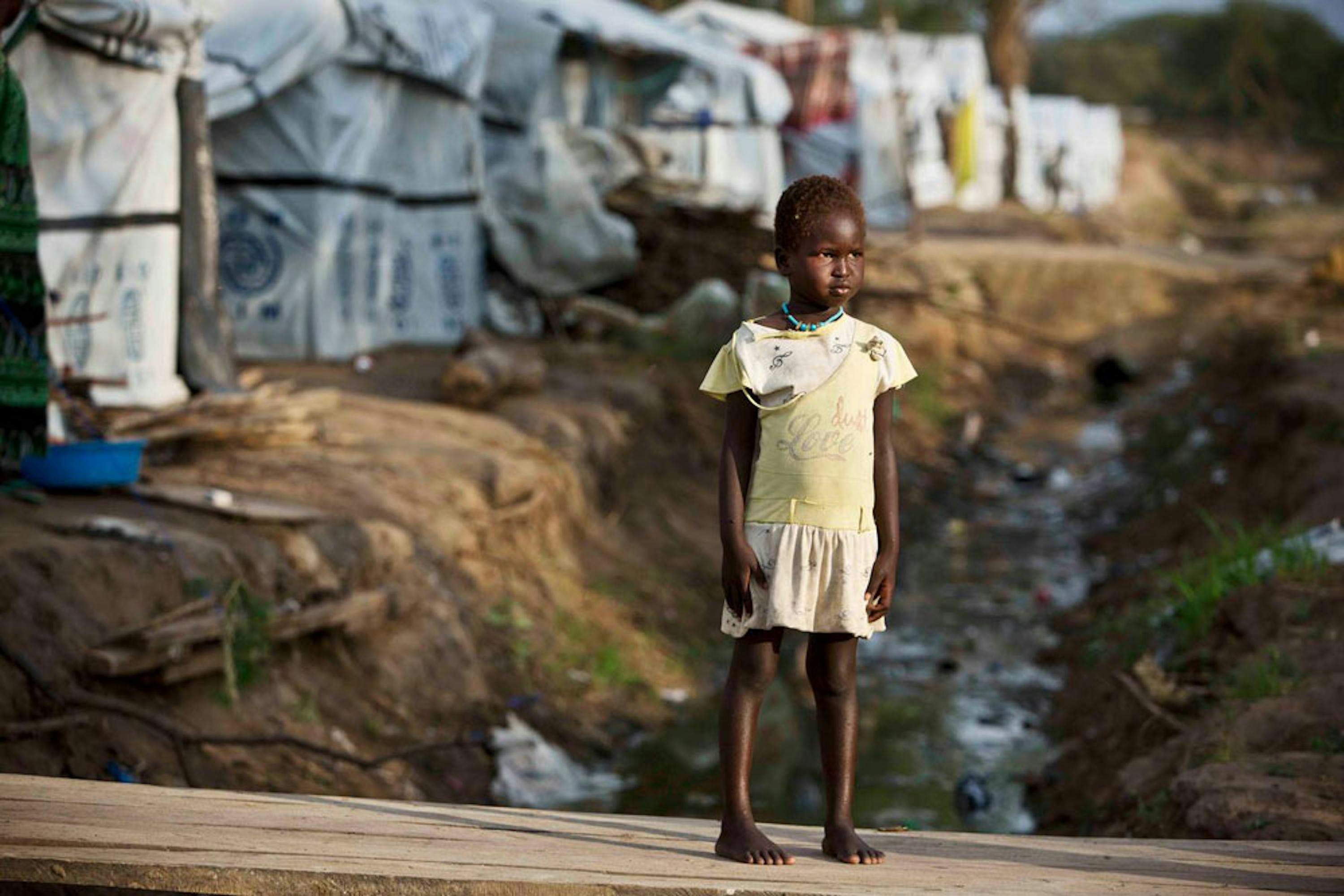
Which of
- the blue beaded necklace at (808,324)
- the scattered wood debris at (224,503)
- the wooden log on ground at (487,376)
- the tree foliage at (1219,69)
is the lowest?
the scattered wood debris at (224,503)

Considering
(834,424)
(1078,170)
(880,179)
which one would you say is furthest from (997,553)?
(1078,170)

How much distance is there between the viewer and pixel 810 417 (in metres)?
3.13

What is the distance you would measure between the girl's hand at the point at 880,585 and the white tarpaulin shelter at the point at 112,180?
453 centimetres

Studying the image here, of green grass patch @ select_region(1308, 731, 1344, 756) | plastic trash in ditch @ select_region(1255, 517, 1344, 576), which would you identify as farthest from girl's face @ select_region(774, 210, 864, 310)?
plastic trash in ditch @ select_region(1255, 517, 1344, 576)

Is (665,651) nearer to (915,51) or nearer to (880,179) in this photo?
(880,179)

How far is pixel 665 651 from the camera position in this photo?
323 inches

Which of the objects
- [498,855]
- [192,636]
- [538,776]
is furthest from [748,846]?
[538,776]

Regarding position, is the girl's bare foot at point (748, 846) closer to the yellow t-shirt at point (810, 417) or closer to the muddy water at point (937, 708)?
the yellow t-shirt at point (810, 417)

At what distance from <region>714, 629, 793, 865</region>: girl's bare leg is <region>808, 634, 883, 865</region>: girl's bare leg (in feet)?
0.32

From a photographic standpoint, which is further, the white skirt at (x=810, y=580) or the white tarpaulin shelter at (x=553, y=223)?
the white tarpaulin shelter at (x=553, y=223)

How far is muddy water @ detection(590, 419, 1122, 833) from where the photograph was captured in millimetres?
6469

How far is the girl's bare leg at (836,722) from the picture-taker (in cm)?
313

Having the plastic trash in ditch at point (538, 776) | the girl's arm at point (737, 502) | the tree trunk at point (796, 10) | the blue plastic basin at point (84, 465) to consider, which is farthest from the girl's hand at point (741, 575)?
the tree trunk at point (796, 10)

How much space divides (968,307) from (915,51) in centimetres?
1008
